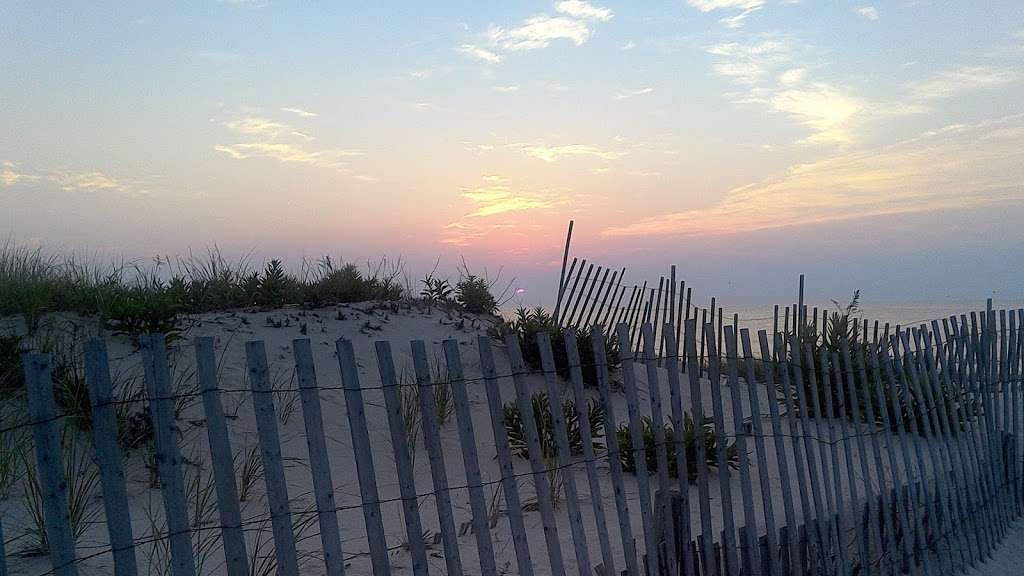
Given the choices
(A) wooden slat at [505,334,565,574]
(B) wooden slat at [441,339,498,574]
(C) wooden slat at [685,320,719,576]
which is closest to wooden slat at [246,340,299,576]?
(B) wooden slat at [441,339,498,574]

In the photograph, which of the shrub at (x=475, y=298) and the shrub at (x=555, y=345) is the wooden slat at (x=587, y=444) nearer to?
the shrub at (x=555, y=345)

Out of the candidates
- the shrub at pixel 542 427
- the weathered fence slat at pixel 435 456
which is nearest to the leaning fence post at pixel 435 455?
the weathered fence slat at pixel 435 456

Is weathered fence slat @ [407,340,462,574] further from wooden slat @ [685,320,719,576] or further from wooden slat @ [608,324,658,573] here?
wooden slat @ [685,320,719,576]

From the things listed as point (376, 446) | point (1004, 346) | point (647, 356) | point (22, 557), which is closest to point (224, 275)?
point (376, 446)

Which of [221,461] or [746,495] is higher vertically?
[221,461]

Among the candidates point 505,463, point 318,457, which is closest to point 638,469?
point 505,463

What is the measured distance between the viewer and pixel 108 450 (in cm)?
219

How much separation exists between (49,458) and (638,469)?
97.9 inches

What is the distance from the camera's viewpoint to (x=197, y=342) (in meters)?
2.34

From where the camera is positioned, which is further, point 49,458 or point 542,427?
point 542,427

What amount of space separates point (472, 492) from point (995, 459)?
5.33m

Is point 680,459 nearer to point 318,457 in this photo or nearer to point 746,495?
point 746,495

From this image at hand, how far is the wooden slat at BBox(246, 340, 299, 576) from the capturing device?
245 cm

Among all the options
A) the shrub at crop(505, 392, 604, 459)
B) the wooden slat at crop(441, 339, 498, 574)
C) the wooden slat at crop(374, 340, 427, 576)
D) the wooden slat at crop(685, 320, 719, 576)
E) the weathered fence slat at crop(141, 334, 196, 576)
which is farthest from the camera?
the shrub at crop(505, 392, 604, 459)
